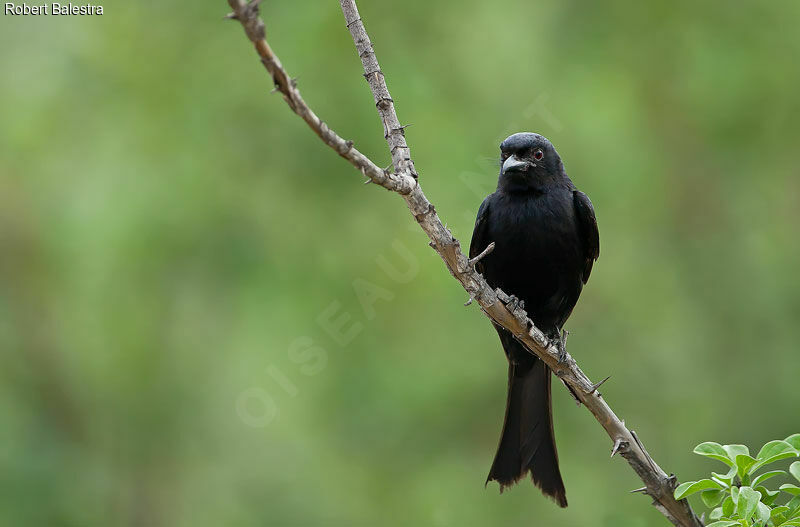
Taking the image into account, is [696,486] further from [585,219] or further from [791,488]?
[585,219]

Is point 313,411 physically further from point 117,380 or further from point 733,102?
point 733,102

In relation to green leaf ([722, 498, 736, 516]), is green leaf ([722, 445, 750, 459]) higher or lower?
higher

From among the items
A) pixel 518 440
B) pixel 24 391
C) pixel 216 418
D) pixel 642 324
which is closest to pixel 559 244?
pixel 518 440

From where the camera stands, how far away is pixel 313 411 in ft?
20.3

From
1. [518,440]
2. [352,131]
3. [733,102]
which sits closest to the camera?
[518,440]

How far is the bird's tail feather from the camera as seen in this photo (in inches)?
143

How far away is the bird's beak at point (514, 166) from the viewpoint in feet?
12.7

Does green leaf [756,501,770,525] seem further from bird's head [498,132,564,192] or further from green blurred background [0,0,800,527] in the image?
green blurred background [0,0,800,527]

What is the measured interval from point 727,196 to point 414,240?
257 cm

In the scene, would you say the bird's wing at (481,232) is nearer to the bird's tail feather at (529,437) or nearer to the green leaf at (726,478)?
the bird's tail feather at (529,437)

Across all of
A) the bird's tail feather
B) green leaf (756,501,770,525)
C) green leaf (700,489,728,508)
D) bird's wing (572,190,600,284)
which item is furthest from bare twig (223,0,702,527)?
bird's wing (572,190,600,284)

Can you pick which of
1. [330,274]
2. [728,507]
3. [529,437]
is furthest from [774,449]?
[330,274]

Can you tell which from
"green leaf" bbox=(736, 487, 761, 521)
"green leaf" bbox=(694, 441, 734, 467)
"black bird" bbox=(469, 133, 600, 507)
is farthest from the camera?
"black bird" bbox=(469, 133, 600, 507)

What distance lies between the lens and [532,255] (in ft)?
12.6
